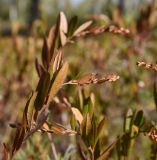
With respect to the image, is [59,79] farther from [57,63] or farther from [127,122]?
[127,122]

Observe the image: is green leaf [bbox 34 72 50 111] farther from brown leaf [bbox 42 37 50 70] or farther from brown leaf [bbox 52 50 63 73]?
brown leaf [bbox 42 37 50 70]

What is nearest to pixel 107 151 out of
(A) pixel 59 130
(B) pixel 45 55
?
(A) pixel 59 130

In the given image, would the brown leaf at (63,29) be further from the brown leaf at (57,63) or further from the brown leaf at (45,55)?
the brown leaf at (57,63)

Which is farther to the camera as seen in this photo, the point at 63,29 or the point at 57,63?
the point at 63,29

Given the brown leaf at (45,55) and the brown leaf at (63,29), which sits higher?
the brown leaf at (63,29)

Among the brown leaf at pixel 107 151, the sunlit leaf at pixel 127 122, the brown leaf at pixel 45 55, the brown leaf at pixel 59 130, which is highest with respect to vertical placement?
the brown leaf at pixel 45 55

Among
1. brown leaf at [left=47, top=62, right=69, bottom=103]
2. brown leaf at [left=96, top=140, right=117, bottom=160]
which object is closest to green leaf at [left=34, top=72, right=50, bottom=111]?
brown leaf at [left=47, top=62, right=69, bottom=103]

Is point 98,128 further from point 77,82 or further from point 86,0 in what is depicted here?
point 86,0

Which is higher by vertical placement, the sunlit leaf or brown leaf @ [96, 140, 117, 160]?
brown leaf @ [96, 140, 117, 160]

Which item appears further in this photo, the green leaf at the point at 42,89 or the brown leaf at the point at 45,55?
the brown leaf at the point at 45,55

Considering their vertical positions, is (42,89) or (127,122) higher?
(42,89)

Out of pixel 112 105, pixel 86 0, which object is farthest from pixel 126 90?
pixel 86 0

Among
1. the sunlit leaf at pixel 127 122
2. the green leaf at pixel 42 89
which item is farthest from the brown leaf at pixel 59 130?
the sunlit leaf at pixel 127 122
